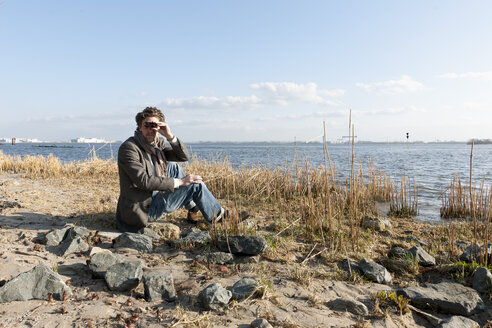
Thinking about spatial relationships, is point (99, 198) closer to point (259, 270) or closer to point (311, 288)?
point (259, 270)

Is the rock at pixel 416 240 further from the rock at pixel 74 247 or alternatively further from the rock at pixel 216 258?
the rock at pixel 74 247

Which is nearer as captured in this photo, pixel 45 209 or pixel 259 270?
pixel 259 270

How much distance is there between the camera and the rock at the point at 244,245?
309cm

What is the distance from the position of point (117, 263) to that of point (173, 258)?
643 millimetres

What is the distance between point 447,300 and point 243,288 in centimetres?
163

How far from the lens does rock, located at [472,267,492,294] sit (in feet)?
8.92

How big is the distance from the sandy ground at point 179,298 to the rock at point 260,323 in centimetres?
7

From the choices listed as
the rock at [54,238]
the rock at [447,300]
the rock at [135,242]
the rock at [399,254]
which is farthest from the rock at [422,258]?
the rock at [54,238]

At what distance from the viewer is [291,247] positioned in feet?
11.3

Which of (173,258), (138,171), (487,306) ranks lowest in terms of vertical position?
(487,306)

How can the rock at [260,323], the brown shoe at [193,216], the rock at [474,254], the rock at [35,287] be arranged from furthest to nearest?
1. the brown shoe at [193,216]
2. the rock at [474,254]
3. the rock at [35,287]
4. the rock at [260,323]

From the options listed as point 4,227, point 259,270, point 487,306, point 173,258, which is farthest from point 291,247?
point 4,227

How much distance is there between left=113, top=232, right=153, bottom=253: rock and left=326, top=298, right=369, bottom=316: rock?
188 cm

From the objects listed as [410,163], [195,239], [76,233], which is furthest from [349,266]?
[410,163]
